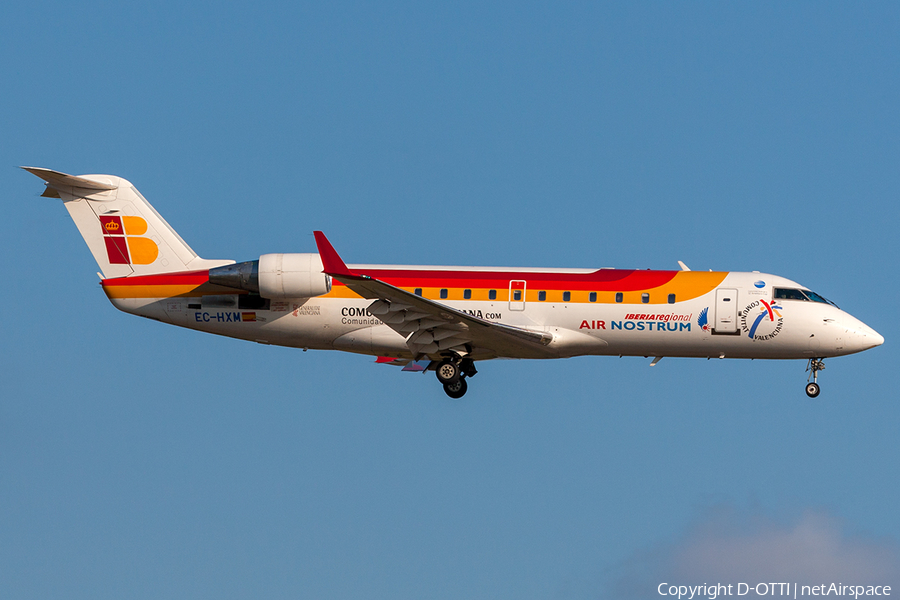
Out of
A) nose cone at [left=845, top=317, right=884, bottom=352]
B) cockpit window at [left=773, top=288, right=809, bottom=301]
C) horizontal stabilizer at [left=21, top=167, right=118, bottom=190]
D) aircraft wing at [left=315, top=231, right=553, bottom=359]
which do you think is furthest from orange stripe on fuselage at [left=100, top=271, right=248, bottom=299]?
nose cone at [left=845, top=317, right=884, bottom=352]

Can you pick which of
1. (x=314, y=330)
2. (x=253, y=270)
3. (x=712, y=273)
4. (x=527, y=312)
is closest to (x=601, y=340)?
(x=527, y=312)

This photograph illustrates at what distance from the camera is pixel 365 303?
86.2ft

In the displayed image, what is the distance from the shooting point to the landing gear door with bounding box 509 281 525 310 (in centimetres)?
2617

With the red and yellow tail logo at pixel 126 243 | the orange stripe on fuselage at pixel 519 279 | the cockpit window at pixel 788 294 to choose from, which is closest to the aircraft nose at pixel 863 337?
the cockpit window at pixel 788 294

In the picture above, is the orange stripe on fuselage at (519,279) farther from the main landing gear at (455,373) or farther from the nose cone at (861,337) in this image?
the nose cone at (861,337)

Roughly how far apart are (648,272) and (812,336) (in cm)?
456

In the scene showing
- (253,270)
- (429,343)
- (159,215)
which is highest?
(159,215)

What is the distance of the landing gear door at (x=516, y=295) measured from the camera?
2617cm

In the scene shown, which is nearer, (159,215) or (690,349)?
(690,349)

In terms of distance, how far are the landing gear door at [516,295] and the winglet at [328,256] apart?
4963mm

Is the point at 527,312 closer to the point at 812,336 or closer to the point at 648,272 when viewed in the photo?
the point at 648,272

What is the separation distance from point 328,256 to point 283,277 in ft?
9.70

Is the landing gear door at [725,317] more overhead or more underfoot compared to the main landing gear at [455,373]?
more overhead

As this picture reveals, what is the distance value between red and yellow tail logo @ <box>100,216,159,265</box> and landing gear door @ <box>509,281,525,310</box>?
9.84 metres
